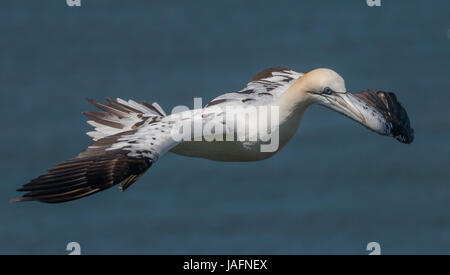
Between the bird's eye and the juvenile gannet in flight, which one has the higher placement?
the bird's eye

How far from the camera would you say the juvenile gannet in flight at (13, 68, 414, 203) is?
17.9 m

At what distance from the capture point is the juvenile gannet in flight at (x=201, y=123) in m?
17.9

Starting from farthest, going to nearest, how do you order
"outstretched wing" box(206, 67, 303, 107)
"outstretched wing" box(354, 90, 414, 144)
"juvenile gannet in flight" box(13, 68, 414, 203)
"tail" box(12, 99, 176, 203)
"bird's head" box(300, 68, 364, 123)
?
"outstretched wing" box(354, 90, 414, 144)
"outstretched wing" box(206, 67, 303, 107)
"bird's head" box(300, 68, 364, 123)
"juvenile gannet in flight" box(13, 68, 414, 203)
"tail" box(12, 99, 176, 203)

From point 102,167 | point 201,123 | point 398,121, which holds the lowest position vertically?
point 102,167

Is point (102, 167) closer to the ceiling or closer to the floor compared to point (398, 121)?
closer to the floor

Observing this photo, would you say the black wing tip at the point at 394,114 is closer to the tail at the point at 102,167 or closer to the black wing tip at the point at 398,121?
the black wing tip at the point at 398,121

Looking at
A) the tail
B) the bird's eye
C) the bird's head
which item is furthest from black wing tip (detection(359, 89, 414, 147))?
Answer: the tail

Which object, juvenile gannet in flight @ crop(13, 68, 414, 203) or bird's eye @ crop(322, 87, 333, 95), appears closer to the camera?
juvenile gannet in flight @ crop(13, 68, 414, 203)

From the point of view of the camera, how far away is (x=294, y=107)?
19828 millimetres

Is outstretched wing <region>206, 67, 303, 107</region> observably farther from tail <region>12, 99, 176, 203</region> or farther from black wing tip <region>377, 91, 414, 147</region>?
black wing tip <region>377, 91, 414, 147</region>

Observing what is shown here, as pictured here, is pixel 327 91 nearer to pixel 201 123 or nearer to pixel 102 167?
pixel 201 123

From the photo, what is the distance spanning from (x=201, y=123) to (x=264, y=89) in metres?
1.93

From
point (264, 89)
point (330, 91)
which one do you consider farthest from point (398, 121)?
point (330, 91)

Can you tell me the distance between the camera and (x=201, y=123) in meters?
19.6
